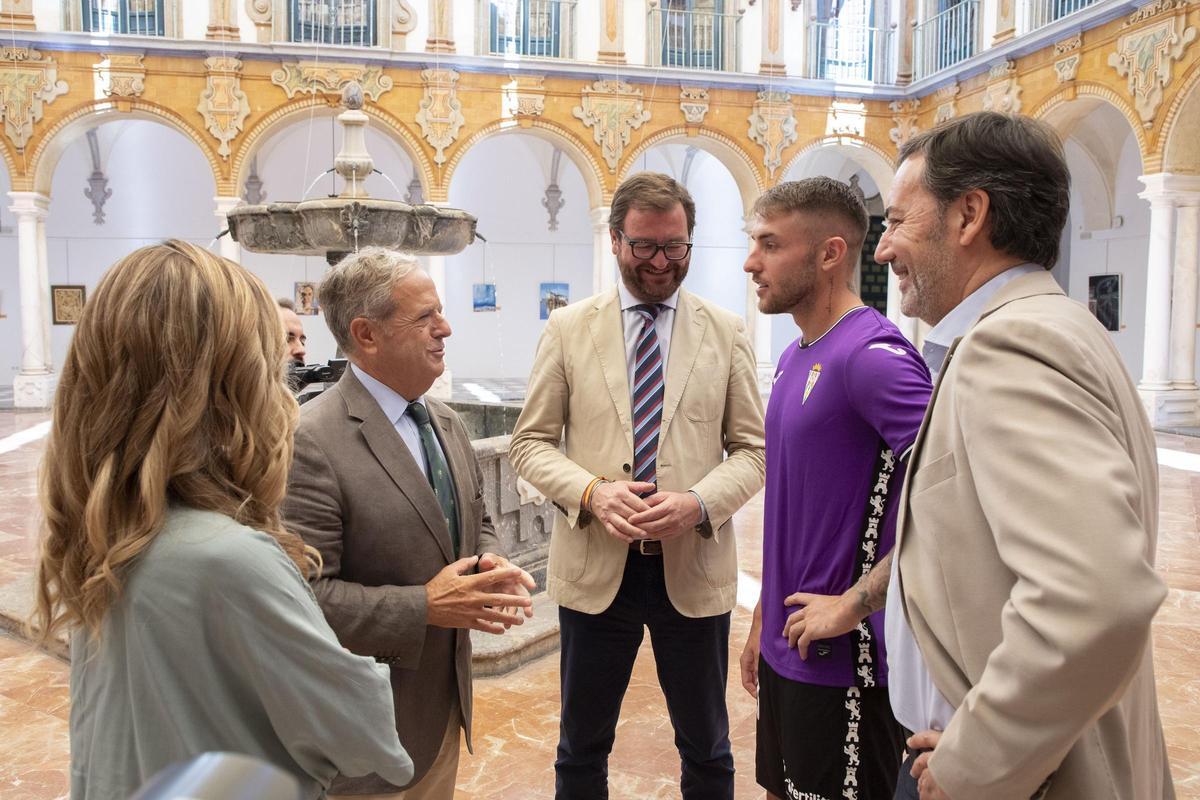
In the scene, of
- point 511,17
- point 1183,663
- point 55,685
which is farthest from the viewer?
point 511,17

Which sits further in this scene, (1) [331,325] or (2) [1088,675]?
(1) [331,325]

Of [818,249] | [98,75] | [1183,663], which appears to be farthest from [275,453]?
[98,75]

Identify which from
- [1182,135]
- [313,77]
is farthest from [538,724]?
[313,77]

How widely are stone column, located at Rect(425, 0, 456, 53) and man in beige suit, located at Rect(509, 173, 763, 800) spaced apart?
47.8 feet

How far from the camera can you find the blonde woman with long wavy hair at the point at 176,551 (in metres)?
1.15

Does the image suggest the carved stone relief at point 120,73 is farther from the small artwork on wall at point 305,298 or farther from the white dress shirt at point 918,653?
the white dress shirt at point 918,653

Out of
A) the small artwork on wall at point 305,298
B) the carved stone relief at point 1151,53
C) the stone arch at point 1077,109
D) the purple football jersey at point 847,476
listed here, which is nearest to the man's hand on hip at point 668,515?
the purple football jersey at point 847,476

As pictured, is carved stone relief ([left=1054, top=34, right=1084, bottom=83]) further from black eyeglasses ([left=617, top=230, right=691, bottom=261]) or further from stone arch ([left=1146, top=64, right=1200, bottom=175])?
black eyeglasses ([left=617, top=230, right=691, bottom=261])

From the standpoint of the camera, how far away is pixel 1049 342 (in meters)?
1.19

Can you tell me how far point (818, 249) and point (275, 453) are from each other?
1386 millimetres

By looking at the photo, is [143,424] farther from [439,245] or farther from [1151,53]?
[1151,53]

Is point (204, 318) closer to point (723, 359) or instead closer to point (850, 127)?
point (723, 359)

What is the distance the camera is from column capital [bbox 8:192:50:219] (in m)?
15.2

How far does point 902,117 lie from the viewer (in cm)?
1797
